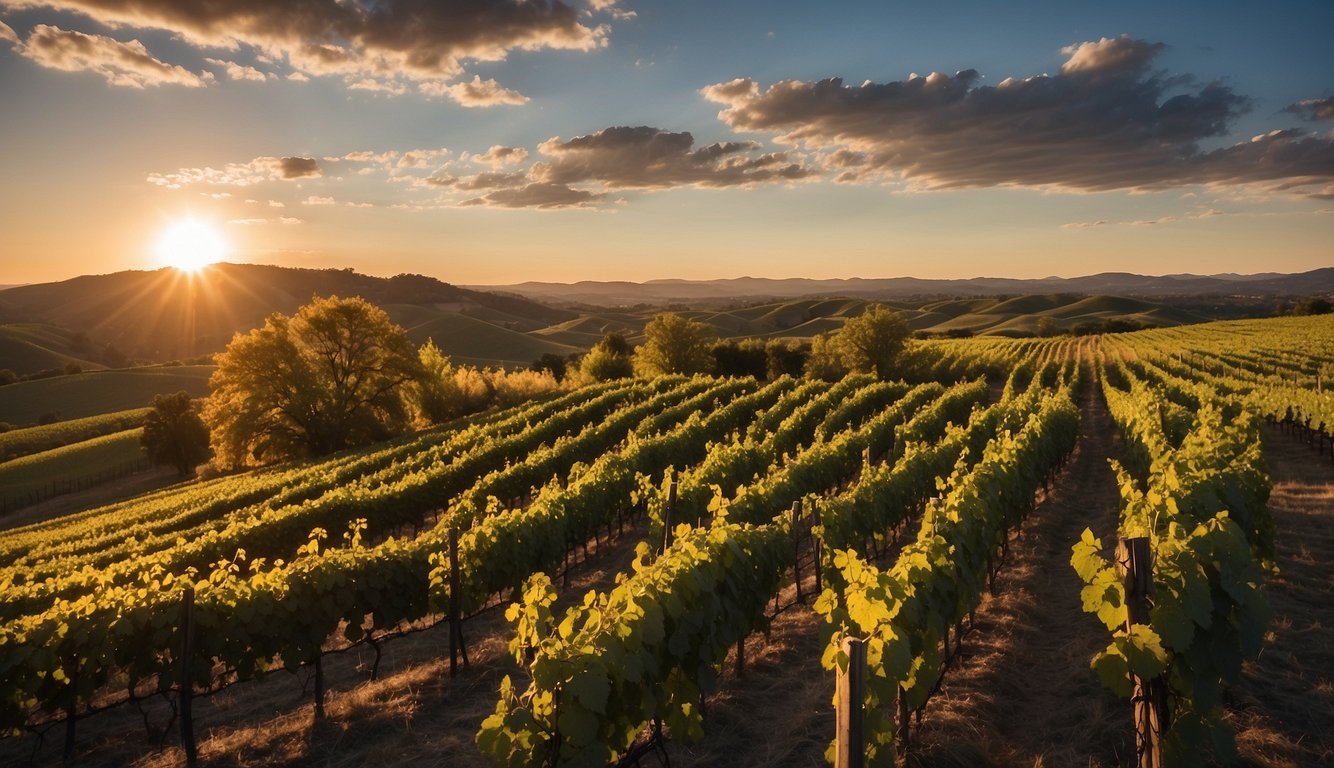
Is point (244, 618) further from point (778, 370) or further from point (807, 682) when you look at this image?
point (778, 370)

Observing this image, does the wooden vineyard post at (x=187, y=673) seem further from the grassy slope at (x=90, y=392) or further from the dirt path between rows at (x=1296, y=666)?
the grassy slope at (x=90, y=392)

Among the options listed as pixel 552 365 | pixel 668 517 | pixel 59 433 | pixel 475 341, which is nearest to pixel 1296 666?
pixel 668 517

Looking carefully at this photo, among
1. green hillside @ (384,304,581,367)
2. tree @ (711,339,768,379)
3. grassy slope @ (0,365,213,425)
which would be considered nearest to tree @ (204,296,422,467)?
tree @ (711,339,768,379)

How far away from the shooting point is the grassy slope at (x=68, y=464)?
3669 cm

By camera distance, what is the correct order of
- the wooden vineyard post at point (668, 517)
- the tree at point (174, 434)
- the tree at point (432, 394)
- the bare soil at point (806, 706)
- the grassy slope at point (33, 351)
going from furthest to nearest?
the grassy slope at point (33, 351), the tree at point (432, 394), the tree at point (174, 434), the wooden vineyard post at point (668, 517), the bare soil at point (806, 706)

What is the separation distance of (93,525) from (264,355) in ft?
48.7

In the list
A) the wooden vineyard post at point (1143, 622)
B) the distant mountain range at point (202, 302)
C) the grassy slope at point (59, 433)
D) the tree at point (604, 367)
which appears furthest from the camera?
the distant mountain range at point (202, 302)

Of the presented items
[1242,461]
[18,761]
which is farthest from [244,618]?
[1242,461]

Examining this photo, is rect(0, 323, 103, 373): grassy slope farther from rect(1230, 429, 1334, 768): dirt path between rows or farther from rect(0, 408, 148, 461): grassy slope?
rect(1230, 429, 1334, 768): dirt path between rows

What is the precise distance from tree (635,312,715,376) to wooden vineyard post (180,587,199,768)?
1754 inches

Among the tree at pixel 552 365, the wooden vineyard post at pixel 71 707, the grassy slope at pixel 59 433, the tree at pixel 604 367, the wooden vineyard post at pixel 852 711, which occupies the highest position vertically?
the wooden vineyard post at pixel 852 711

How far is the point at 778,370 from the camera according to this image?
54719 millimetres

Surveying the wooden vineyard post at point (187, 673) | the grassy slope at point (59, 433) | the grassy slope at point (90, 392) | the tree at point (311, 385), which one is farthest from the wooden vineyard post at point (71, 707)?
the grassy slope at point (90, 392)

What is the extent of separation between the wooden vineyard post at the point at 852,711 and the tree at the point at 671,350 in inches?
1857
